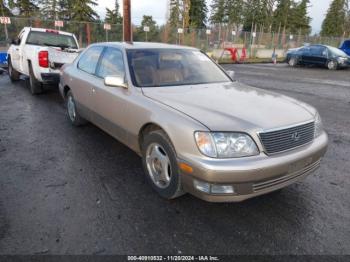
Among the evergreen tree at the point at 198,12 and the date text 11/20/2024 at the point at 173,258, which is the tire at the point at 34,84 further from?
the evergreen tree at the point at 198,12

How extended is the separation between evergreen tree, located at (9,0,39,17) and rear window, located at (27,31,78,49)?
46807 millimetres

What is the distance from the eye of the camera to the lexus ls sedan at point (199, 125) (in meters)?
2.54

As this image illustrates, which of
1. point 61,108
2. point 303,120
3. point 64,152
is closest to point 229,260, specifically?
point 303,120

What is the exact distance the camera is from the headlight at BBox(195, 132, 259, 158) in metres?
2.53

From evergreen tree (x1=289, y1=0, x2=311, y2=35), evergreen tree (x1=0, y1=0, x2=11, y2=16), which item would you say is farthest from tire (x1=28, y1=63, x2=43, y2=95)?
evergreen tree (x1=289, y1=0, x2=311, y2=35)

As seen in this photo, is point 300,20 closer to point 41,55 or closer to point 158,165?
point 41,55

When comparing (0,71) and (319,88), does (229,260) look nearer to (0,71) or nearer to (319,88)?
(319,88)

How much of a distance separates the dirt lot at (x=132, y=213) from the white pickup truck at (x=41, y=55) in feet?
11.4

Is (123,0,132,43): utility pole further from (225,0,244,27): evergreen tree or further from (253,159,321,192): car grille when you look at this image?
(225,0,244,27): evergreen tree

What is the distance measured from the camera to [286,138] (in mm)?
2740

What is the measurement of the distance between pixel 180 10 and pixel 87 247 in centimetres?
5437

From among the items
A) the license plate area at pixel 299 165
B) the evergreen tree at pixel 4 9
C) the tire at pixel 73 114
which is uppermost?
the evergreen tree at pixel 4 9

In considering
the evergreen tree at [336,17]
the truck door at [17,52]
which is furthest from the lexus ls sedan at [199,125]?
the evergreen tree at [336,17]

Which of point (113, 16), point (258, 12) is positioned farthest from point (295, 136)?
point (258, 12)
